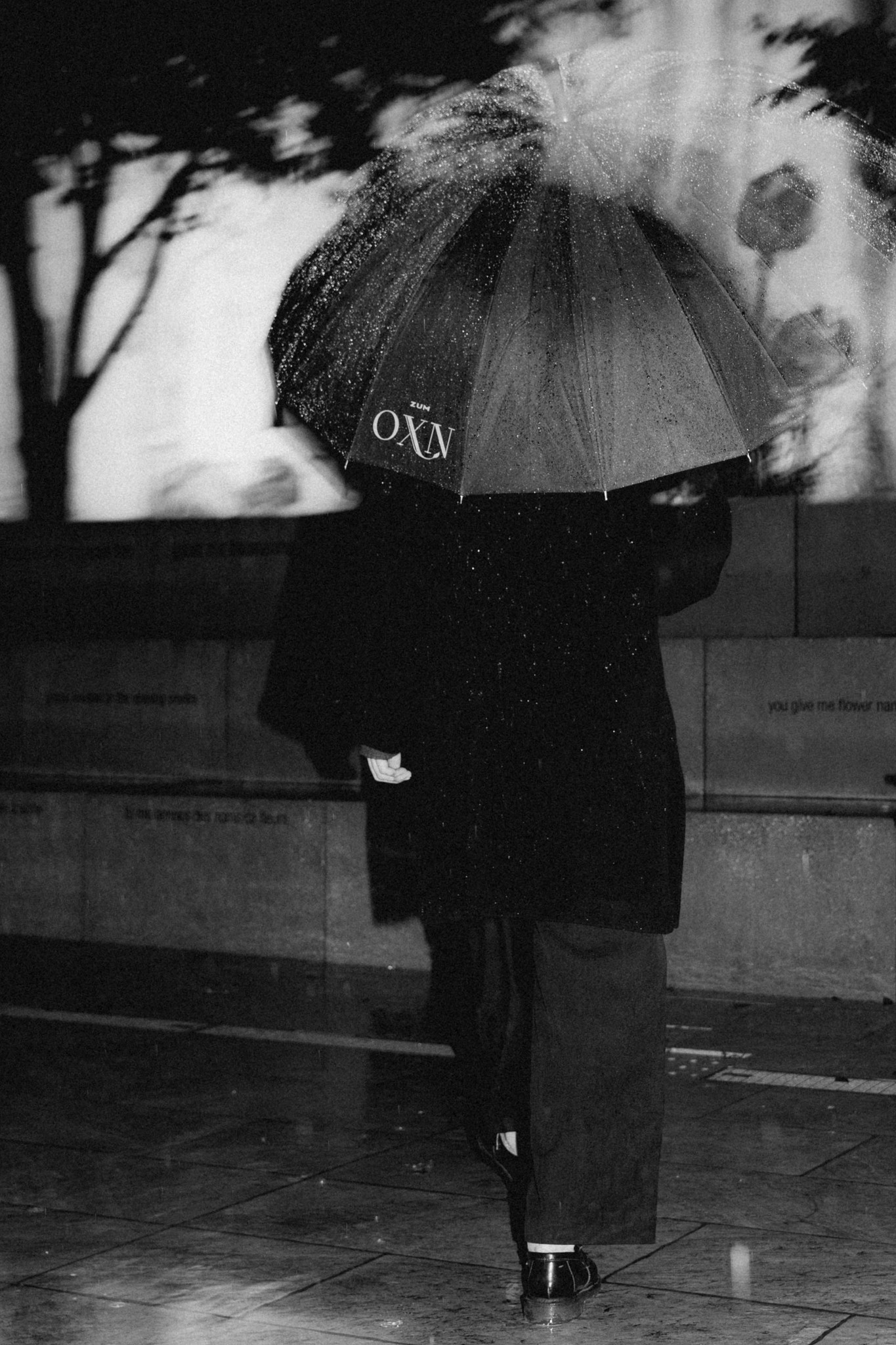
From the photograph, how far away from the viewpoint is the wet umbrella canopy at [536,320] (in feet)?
12.4

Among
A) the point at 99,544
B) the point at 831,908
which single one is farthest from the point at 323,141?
the point at 831,908

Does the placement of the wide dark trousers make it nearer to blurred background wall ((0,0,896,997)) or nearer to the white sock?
the white sock

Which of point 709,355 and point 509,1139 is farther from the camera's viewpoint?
point 509,1139

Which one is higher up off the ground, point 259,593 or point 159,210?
point 159,210

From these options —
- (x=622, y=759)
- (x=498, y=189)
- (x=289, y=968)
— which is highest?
(x=498, y=189)

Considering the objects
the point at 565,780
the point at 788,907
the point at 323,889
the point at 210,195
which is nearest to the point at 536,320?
the point at 565,780

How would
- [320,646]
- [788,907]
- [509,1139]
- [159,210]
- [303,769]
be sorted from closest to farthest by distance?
1. [509,1139]
2. [788,907]
3. [303,769]
4. [320,646]
5. [159,210]

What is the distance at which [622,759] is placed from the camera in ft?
12.3

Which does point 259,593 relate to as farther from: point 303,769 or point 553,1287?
point 553,1287

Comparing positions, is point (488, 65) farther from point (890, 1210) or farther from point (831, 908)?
point (890, 1210)

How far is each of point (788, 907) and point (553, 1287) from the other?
3.75 meters

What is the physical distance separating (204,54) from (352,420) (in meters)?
9.72

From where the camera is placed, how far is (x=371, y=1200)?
4.63 metres

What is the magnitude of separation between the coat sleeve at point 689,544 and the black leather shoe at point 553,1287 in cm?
129
